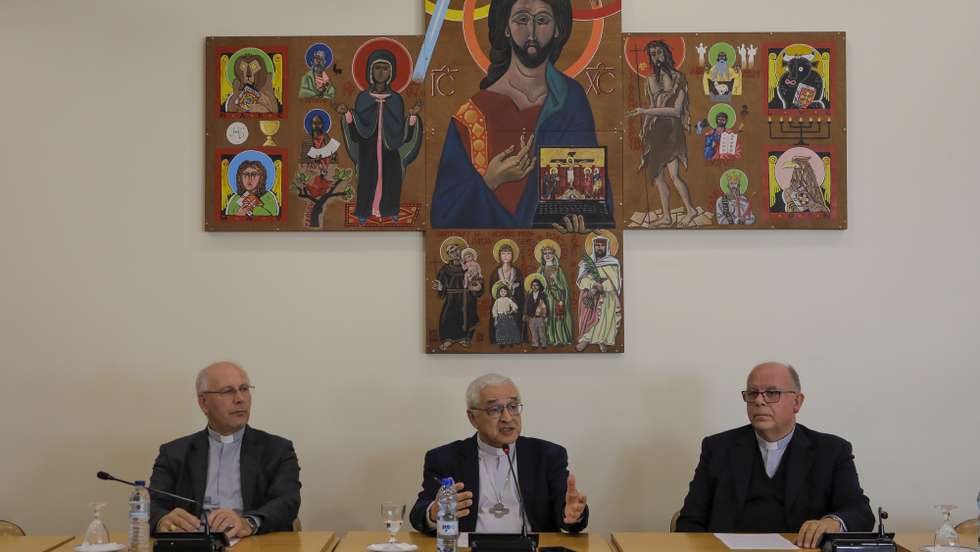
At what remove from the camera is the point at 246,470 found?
4766 mm

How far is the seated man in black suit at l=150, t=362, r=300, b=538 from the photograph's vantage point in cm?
474

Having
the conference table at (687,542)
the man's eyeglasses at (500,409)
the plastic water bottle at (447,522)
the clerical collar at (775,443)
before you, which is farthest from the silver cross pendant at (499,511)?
the clerical collar at (775,443)

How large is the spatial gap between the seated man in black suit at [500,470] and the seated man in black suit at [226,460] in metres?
0.68

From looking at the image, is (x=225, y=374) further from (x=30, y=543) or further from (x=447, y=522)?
(x=447, y=522)

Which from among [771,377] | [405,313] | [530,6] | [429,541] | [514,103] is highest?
[530,6]

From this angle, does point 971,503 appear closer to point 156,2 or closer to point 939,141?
point 939,141

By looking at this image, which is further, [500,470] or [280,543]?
[500,470]

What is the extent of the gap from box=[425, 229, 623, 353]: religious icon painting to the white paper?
55.2 inches

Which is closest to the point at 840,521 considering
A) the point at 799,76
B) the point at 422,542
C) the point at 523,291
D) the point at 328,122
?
the point at 422,542

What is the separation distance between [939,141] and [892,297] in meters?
0.83

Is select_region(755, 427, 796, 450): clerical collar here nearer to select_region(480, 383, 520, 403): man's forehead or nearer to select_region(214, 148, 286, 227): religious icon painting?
select_region(480, 383, 520, 403): man's forehead

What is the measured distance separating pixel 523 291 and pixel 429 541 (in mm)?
1622

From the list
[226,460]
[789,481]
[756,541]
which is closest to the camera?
[756,541]

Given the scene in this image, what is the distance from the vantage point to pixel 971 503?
5.34m
